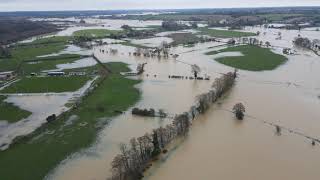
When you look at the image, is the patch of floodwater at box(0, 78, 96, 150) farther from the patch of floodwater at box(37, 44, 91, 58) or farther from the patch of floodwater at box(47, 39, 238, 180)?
the patch of floodwater at box(37, 44, 91, 58)

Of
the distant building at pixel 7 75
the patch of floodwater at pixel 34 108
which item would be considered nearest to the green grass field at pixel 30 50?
the distant building at pixel 7 75

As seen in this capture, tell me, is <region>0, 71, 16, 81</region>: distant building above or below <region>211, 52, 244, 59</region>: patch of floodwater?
below

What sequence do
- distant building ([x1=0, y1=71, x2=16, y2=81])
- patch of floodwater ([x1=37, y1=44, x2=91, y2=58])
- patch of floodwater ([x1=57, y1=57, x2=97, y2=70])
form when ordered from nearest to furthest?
distant building ([x1=0, y1=71, x2=16, y2=81]) < patch of floodwater ([x1=57, y1=57, x2=97, y2=70]) < patch of floodwater ([x1=37, y1=44, x2=91, y2=58])

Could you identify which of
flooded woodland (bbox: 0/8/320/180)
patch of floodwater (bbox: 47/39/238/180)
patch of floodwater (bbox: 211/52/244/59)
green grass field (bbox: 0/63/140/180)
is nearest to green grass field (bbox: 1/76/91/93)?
flooded woodland (bbox: 0/8/320/180)

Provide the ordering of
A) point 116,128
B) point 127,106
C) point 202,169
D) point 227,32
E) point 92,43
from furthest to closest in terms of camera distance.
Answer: point 227,32 → point 92,43 → point 127,106 → point 116,128 → point 202,169

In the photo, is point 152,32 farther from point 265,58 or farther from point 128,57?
point 265,58

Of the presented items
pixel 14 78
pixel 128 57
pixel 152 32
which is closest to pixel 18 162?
pixel 14 78
